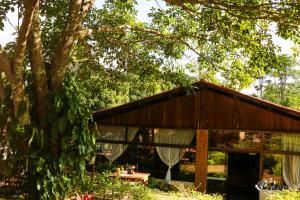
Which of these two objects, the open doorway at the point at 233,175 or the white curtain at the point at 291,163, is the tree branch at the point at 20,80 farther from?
the white curtain at the point at 291,163

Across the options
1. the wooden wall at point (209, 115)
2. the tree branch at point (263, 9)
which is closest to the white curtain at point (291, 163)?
the wooden wall at point (209, 115)

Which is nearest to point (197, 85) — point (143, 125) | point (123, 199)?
point (143, 125)

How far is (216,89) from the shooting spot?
1426 cm

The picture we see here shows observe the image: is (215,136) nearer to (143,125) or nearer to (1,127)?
(143,125)

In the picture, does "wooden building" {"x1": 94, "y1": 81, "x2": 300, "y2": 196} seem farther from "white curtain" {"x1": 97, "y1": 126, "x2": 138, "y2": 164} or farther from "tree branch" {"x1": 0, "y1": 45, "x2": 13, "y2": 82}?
"tree branch" {"x1": 0, "y1": 45, "x2": 13, "y2": 82}

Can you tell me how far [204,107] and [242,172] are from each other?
4.65 metres

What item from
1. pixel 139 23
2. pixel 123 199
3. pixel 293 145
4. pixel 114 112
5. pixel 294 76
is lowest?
pixel 123 199

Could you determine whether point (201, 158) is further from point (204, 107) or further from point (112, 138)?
point (112, 138)

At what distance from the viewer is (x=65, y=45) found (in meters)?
8.77

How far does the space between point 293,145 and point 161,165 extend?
458cm

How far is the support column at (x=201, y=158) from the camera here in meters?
14.5

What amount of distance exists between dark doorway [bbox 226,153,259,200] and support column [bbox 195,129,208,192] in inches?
126

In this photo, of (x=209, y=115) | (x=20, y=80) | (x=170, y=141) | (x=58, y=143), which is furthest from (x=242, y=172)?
(x=20, y=80)

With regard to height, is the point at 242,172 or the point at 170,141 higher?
the point at 170,141
